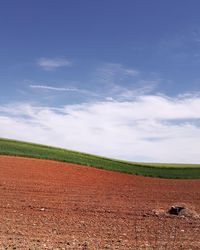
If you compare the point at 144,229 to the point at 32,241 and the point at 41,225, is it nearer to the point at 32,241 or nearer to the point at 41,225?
the point at 41,225

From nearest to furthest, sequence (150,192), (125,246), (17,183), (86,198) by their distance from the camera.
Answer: (125,246) < (86,198) < (17,183) < (150,192)

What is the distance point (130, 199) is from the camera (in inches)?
918

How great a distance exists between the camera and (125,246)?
1225cm

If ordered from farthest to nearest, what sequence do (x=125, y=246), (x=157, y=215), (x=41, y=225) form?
1. (x=157, y=215)
2. (x=41, y=225)
3. (x=125, y=246)

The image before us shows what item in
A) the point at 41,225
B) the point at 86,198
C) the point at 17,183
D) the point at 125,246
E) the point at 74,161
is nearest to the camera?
the point at 125,246

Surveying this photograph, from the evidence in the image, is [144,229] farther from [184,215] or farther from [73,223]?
[184,215]

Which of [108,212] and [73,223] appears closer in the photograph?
[73,223]

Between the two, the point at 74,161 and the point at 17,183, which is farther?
the point at 74,161

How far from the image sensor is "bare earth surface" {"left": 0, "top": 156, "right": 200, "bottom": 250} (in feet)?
41.7

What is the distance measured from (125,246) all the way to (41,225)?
378 centimetres

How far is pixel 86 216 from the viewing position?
17.4 m

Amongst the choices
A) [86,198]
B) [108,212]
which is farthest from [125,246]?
[86,198]

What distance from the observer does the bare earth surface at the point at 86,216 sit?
1270 centimetres

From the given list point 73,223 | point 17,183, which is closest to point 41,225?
point 73,223
